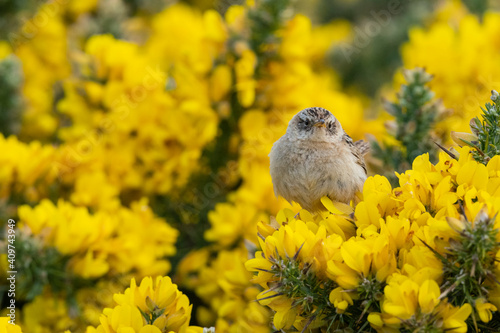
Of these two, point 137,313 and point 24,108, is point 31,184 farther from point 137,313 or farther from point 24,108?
point 137,313

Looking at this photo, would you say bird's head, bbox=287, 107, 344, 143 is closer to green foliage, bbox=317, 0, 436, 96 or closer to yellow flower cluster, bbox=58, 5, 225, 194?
yellow flower cluster, bbox=58, 5, 225, 194

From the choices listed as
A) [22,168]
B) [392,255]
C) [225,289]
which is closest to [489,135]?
[392,255]

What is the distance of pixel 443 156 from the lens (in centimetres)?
222

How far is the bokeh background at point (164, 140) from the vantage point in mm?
3180

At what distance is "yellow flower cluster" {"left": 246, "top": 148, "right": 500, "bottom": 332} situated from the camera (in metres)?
1.77

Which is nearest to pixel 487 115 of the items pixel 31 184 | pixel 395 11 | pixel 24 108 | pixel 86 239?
pixel 86 239

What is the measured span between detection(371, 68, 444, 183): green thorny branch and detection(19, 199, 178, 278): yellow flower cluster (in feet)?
4.01

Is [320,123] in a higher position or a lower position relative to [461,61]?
lower

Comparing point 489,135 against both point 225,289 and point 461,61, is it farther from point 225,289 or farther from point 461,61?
point 461,61

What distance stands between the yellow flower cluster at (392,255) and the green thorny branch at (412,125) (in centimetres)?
106

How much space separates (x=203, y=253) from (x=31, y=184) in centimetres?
103

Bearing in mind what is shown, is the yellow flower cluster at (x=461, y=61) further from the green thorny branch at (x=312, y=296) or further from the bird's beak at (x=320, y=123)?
the green thorny branch at (x=312, y=296)

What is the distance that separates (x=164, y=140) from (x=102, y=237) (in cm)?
94

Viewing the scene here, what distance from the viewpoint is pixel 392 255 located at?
1.92m
